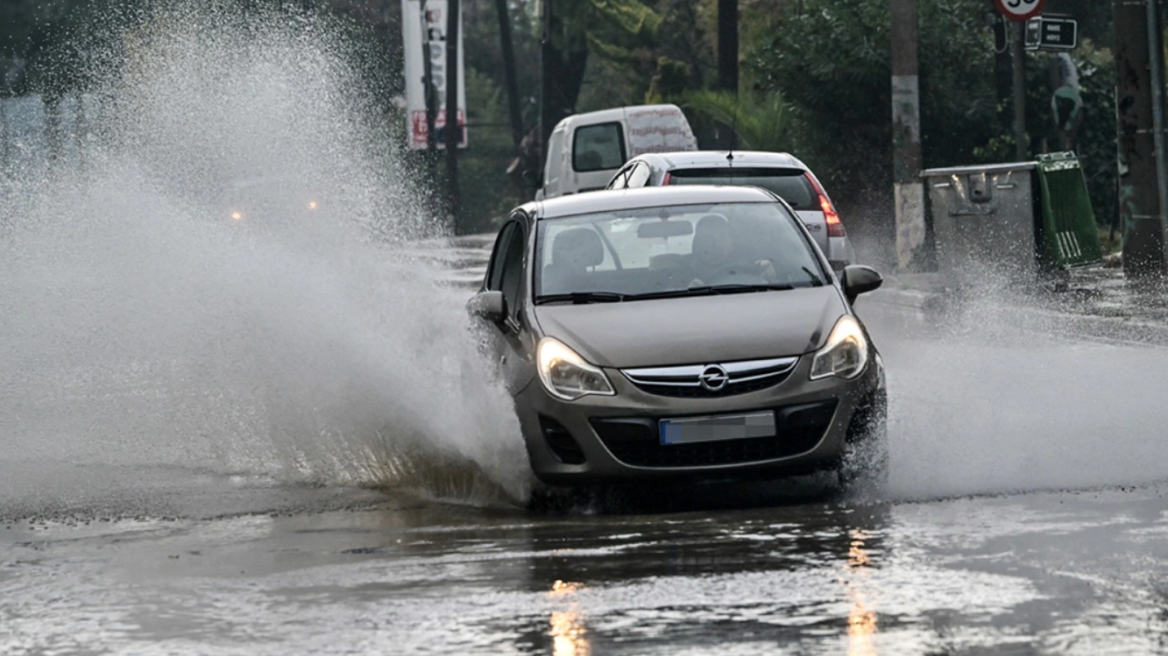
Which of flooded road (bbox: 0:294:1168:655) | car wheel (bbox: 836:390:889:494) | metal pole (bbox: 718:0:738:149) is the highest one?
metal pole (bbox: 718:0:738:149)

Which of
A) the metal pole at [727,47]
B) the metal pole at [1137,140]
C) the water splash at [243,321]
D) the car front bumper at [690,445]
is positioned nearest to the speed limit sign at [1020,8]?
the metal pole at [1137,140]

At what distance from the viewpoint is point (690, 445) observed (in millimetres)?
8750

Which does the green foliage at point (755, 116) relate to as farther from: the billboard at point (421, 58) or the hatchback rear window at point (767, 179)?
the billboard at point (421, 58)

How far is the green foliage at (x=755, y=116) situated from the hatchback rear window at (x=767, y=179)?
15.3 m

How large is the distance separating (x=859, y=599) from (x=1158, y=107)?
48.6ft

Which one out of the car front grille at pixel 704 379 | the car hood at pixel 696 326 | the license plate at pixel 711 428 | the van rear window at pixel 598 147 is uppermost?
the van rear window at pixel 598 147

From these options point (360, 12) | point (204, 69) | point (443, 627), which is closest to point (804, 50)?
point (204, 69)

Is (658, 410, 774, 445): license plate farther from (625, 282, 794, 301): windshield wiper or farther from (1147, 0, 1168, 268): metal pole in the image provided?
(1147, 0, 1168, 268): metal pole

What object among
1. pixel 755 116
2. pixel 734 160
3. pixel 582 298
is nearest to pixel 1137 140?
pixel 734 160

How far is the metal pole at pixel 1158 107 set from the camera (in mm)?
20172

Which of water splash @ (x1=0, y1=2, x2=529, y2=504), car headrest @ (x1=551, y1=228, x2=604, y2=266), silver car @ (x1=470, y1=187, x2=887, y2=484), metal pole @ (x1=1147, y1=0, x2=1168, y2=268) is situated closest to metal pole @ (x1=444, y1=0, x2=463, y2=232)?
water splash @ (x1=0, y1=2, x2=529, y2=504)

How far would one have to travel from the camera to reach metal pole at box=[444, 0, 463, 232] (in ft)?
183

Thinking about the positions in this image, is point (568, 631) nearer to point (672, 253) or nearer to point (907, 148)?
point (672, 253)

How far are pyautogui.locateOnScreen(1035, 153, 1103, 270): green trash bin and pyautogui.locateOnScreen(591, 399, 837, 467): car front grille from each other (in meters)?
12.9
